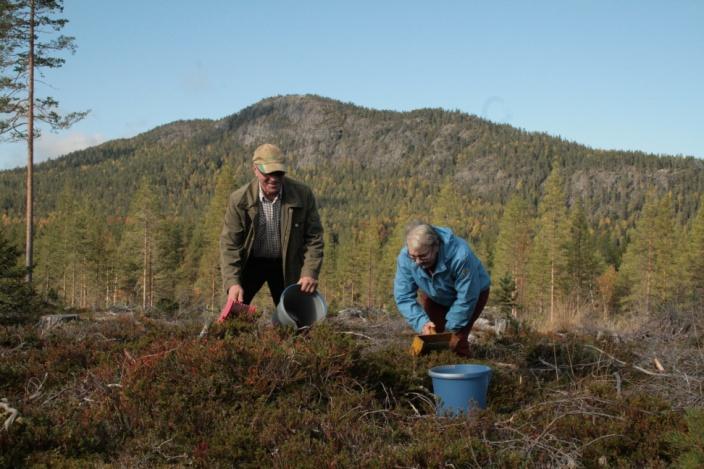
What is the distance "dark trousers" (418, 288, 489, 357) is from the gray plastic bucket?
3.55 feet

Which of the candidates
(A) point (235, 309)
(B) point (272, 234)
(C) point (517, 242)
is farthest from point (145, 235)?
(B) point (272, 234)

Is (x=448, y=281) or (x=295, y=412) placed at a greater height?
(x=448, y=281)

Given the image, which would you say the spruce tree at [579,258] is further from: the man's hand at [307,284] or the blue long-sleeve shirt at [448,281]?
the man's hand at [307,284]

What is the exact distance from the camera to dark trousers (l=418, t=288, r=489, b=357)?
5734mm

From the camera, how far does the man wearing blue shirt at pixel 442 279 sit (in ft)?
16.6

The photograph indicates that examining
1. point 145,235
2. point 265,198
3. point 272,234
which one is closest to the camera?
point 265,198

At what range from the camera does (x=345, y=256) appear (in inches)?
2394

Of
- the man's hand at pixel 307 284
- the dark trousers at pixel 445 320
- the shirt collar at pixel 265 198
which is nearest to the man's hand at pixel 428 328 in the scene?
the dark trousers at pixel 445 320

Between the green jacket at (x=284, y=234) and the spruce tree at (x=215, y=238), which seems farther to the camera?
the spruce tree at (x=215, y=238)

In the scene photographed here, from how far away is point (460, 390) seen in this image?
464 centimetres

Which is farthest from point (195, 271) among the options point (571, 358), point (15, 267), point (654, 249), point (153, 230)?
point (571, 358)

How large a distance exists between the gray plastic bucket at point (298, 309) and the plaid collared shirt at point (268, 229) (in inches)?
18.6

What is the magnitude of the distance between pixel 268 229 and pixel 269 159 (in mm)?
838

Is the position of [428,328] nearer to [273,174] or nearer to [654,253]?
[273,174]
